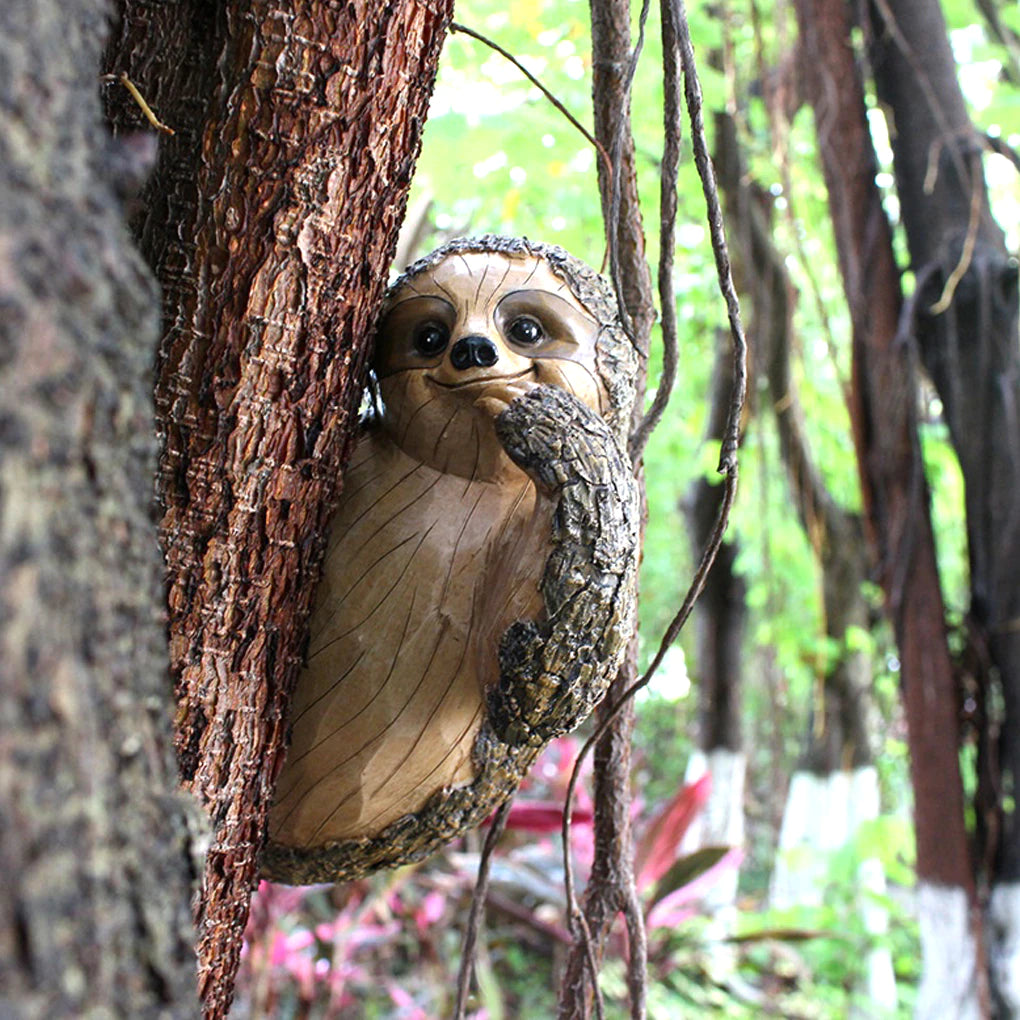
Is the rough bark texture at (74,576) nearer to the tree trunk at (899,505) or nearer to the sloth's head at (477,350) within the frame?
the sloth's head at (477,350)

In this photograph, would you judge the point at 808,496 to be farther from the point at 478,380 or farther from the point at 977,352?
the point at 478,380

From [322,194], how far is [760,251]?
82.9 inches

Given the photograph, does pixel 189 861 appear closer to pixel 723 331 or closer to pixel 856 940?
pixel 856 940

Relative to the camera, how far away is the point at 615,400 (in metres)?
0.80

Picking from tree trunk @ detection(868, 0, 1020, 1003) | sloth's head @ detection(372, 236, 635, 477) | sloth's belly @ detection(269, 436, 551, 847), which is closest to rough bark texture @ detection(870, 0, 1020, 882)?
tree trunk @ detection(868, 0, 1020, 1003)

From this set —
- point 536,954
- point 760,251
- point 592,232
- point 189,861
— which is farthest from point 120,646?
point 536,954

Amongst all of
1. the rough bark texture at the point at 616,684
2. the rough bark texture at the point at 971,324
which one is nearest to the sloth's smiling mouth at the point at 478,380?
the rough bark texture at the point at 616,684

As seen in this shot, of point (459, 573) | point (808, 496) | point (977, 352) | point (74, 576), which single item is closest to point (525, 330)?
point (459, 573)

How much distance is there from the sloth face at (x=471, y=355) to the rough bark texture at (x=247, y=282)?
9 centimetres

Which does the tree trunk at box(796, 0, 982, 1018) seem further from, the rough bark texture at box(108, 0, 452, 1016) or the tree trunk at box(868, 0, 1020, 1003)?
the rough bark texture at box(108, 0, 452, 1016)

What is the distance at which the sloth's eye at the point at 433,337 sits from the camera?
0.77 m

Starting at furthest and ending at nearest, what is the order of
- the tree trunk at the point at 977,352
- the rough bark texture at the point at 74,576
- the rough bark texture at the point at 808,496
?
the rough bark texture at the point at 808,496
the tree trunk at the point at 977,352
the rough bark texture at the point at 74,576

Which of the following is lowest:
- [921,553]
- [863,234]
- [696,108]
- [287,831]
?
[287,831]

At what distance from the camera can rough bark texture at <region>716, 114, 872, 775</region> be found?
231 cm
